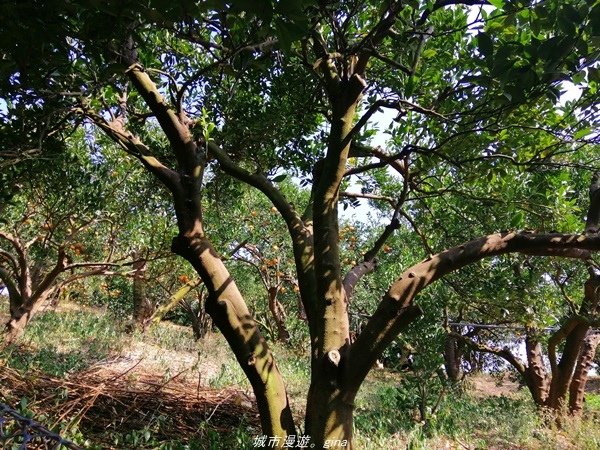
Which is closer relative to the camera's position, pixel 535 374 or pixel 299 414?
pixel 299 414

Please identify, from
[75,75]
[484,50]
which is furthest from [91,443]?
[484,50]

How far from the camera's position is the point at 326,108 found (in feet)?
13.7

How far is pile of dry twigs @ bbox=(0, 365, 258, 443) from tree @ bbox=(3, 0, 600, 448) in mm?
1440

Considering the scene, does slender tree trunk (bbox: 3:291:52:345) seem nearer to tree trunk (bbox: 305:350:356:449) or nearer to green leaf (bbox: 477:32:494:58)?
tree trunk (bbox: 305:350:356:449)

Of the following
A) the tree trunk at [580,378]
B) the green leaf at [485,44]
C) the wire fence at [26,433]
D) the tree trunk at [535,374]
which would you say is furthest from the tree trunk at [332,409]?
the tree trunk at [535,374]

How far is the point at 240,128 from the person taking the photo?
3.92 meters

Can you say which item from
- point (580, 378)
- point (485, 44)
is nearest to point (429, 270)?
point (485, 44)

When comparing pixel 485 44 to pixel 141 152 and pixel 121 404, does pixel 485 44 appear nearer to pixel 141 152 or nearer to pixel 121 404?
pixel 141 152

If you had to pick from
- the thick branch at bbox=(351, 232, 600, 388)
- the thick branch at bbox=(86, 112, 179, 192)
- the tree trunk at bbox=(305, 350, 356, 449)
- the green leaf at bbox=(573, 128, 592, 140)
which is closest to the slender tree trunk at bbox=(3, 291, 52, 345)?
the thick branch at bbox=(86, 112, 179, 192)

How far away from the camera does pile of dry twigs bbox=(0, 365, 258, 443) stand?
10.8 ft

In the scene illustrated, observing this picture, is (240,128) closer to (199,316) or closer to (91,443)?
(91,443)

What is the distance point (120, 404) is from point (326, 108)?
10.3 feet

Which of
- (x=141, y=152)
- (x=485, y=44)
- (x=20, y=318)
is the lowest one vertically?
(x=20, y=318)

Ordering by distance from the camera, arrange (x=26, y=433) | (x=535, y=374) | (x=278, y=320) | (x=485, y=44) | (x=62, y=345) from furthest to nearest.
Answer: (x=278, y=320), (x=535, y=374), (x=62, y=345), (x=485, y=44), (x=26, y=433)
